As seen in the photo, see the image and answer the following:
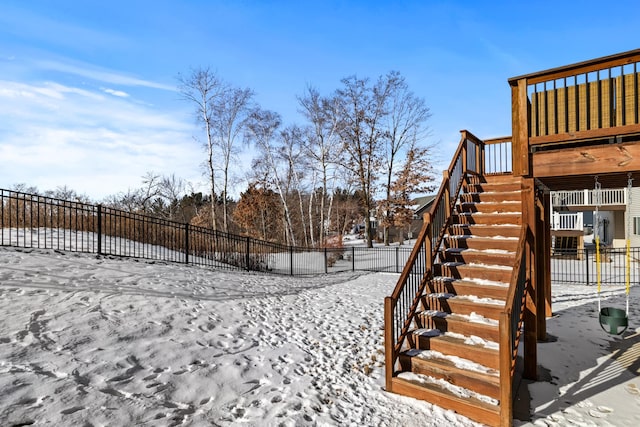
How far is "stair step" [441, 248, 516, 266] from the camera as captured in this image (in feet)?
17.0

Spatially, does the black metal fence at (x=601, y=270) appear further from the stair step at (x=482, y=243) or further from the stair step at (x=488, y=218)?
the stair step at (x=482, y=243)

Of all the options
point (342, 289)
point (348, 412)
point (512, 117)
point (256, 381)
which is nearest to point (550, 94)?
point (512, 117)

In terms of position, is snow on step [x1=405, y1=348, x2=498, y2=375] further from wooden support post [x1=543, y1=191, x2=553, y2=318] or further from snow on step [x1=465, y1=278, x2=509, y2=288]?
wooden support post [x1=543, y1=191, x2=553, y2=318]

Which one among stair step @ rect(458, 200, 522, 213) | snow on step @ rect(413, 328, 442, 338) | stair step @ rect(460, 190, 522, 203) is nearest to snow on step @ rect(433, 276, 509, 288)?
snow on step @ rect(413, 328, 442, 338)

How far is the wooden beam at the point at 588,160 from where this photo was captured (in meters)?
4.33

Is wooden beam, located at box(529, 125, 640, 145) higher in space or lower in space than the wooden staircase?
higher

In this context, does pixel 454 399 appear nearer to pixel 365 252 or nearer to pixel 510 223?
pixel 510 223

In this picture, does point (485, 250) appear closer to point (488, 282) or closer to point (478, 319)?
point (488, 282)

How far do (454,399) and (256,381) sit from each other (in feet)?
8.01

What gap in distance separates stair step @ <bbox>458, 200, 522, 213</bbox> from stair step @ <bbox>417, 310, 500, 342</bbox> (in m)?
2.77

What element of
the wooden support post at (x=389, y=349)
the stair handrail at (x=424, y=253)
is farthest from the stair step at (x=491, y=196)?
the wooden support post at (x=389, y=349)

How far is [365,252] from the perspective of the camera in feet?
71.2

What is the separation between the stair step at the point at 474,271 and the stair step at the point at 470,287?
0.09m

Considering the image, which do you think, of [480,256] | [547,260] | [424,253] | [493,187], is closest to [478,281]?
[480,256]
